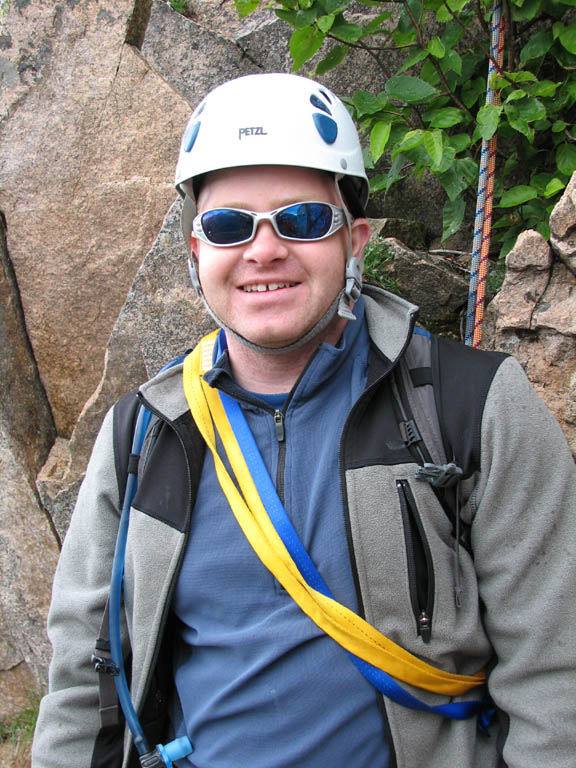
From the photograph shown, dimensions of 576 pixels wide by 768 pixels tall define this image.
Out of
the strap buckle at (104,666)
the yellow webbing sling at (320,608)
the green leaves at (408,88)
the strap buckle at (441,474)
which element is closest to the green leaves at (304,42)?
the green leaves at (408,88)

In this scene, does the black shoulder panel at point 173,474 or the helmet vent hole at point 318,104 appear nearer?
the black shoulder panel at point 173,474

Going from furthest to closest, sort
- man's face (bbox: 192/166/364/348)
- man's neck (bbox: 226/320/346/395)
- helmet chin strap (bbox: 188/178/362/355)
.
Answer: man's neck (bbox: 226/320/346/395)
helmet chin strap (bbox: 188/178/362/355)
man's face (bbox: 192/166/364/348)

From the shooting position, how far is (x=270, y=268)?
81.4 inches

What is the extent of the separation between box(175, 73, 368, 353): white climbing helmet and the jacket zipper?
680 millimetres

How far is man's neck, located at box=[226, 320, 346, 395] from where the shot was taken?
2279 millimetres

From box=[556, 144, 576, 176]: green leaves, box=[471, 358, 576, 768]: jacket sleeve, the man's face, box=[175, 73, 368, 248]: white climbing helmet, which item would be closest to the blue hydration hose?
the man's face

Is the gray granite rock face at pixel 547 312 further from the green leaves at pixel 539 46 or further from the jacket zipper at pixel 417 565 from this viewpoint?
the jacket zipper at pixel 417 565

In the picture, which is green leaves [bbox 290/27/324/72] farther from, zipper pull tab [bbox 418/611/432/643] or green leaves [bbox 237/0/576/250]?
zipper pull tab [bbox 418/611/432/643]

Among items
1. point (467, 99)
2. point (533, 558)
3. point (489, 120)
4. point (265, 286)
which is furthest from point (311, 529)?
point (467, 99)

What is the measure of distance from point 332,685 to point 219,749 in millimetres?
507

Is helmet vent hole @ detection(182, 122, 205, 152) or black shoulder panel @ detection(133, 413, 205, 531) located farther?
helmet vent hole @ detection(182, 122, 205, 152)

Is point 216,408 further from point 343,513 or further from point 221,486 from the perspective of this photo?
point 343,513

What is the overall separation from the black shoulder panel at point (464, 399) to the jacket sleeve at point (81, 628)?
1298 millimetres

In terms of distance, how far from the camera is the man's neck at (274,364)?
2.28 m
